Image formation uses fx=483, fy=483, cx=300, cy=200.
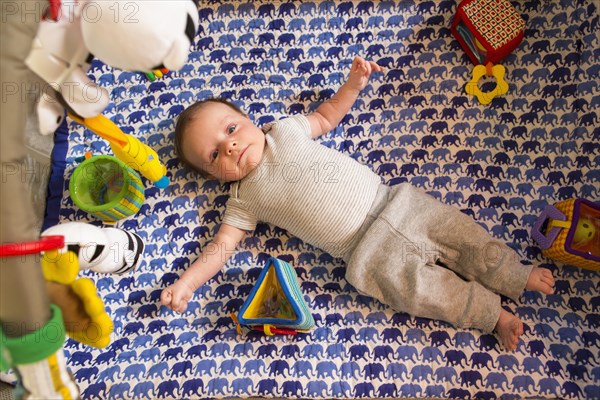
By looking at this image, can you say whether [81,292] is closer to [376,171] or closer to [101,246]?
[101,246]

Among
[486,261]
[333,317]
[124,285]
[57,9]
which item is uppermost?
[57,9]

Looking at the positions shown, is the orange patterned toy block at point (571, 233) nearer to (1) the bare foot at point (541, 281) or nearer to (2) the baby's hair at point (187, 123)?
(1) the bare foot at point (541, 281)

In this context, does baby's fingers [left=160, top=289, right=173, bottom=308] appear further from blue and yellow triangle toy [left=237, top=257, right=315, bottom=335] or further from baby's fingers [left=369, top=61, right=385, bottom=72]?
baby's fingers [left=369, top=61, right=385, bottom=72]

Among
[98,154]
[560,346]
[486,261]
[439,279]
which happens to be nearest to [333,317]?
[439,279]

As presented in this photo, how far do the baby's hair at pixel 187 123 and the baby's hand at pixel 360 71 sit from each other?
309 mm

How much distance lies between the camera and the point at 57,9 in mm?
782

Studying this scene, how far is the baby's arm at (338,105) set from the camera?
128cm

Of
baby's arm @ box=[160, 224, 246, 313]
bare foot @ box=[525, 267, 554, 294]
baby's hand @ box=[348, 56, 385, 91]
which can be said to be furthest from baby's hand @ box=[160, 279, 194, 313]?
bare foot @ box=[525, 267, 554, 294]

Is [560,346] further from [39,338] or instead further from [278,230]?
[39,338]

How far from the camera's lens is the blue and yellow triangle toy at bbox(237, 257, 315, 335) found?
1.08 m

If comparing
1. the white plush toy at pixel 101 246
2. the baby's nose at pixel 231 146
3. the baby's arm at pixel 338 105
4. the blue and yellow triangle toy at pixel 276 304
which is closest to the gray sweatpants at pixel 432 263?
the blue and yellow triangle toy at pixel 276 304

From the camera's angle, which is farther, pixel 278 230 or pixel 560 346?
pixel 278 230

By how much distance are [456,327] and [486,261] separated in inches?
6.6

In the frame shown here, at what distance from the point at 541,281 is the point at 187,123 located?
911 mm
